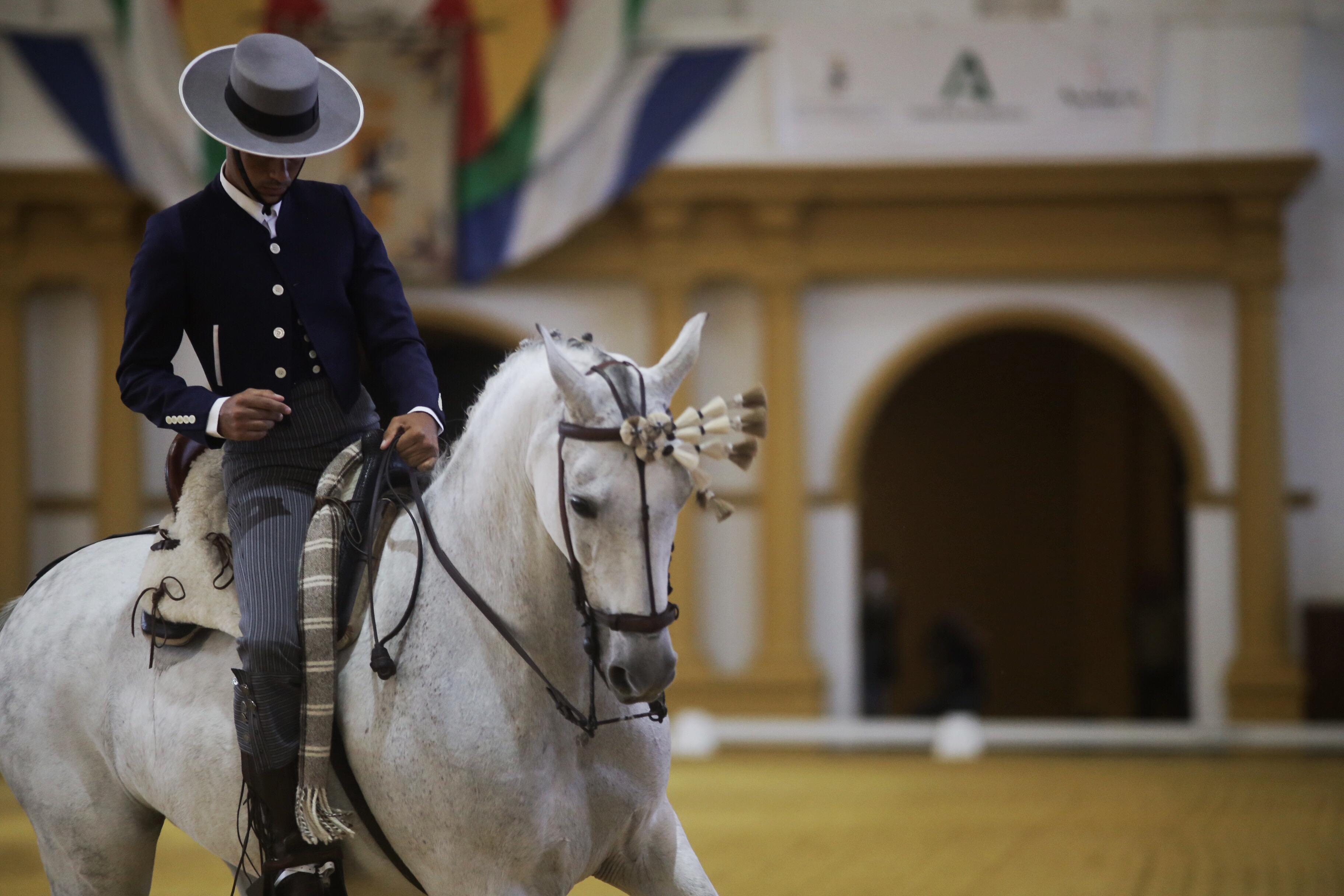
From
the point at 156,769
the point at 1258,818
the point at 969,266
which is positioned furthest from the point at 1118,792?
the point at 156,769

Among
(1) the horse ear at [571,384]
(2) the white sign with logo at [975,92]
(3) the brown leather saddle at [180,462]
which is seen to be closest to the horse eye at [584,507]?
(1) the horse ear at [571,384]

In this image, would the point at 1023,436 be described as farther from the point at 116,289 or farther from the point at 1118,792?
the point at 116,289

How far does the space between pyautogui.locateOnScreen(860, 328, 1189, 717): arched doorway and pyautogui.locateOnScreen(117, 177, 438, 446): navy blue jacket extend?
40.2 feet

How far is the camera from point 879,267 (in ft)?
37.9

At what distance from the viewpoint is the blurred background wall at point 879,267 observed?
36.5 feet

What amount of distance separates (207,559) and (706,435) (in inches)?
41.9

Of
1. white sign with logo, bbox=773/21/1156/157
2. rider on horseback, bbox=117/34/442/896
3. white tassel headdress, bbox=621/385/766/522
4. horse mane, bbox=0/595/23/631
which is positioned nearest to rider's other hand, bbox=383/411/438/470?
rider on horseback, bbox=117/34/442/896

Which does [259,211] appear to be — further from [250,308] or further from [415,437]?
[415,437]

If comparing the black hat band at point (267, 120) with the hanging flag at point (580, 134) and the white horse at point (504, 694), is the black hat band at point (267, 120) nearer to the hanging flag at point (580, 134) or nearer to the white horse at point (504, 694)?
the white horse at point (504, 694)

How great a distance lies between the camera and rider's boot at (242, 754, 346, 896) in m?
2.54

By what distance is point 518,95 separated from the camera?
10961mm

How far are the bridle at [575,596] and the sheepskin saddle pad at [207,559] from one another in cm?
5

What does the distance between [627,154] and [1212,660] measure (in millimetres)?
5857

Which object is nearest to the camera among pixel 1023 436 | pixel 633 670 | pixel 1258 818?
pixel 633 670
